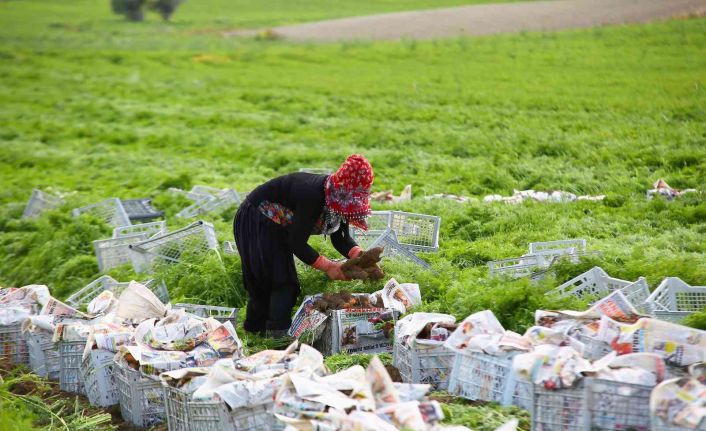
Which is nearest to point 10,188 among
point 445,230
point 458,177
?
point 458,177

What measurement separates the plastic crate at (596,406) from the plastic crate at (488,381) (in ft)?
0.97

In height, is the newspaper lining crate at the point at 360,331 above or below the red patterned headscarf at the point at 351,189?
below

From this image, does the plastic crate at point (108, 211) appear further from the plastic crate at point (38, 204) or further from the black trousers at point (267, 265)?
the black trousers at point (267, 265)

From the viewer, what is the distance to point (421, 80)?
2289cm

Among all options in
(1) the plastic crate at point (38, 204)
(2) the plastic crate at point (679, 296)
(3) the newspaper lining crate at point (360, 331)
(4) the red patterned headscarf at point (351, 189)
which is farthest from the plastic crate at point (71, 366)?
(1) the plastic crate at point (38, 204)

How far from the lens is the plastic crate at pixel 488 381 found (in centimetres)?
539

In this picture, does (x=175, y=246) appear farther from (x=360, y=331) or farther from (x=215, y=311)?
(x=360, y=331)

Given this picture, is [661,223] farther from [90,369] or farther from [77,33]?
[77,33]

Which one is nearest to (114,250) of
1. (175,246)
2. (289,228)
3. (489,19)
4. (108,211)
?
(175,246)

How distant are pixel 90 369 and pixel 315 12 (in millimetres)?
36047

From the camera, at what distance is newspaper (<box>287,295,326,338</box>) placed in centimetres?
705

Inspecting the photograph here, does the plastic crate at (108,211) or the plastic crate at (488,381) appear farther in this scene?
the plastic crate at (108,211)

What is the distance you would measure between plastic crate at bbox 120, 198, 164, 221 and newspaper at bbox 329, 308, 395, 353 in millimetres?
5712

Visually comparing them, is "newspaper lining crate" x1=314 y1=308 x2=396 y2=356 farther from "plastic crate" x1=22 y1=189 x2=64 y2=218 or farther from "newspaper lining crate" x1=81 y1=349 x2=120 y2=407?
"plastic crate" x1=22 y1=189 x2=64 y2=218
